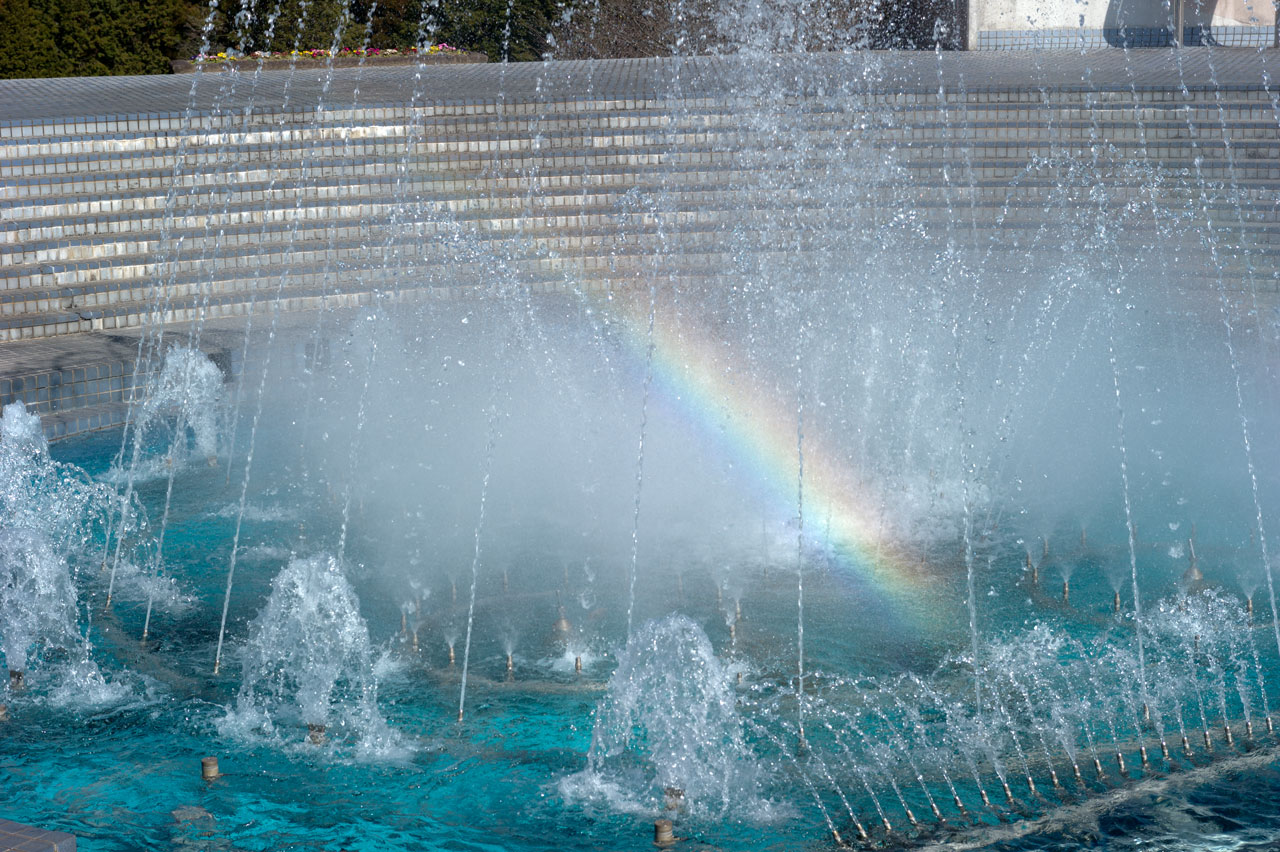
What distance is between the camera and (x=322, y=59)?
15445 mm

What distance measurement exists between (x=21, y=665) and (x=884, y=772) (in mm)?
3610

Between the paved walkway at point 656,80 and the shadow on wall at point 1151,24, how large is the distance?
1.17 ft

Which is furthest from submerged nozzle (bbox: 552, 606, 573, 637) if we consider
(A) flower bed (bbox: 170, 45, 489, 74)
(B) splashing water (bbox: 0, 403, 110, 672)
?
(A) flower bed (bbox: 170, 45, 489, 74)

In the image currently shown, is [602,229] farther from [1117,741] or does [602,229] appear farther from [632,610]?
[1117,741]

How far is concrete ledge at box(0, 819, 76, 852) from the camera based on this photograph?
364 cm

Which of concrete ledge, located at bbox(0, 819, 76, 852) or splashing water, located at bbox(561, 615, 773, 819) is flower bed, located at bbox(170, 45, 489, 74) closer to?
splashing water, located at bbox(561, 615, 773, 819)

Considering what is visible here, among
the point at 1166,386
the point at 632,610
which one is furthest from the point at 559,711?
the point at 1166,386

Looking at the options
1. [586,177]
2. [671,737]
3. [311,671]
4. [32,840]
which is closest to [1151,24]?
[586,177]

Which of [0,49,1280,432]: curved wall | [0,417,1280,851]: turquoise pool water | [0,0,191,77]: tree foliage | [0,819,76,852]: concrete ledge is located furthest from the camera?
[0,0,191,77]: tree foliage

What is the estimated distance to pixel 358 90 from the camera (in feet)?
45.4

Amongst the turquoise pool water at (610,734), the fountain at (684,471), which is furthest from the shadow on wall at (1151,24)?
the turquoise pool water at (610,734)

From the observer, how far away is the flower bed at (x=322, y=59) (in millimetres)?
15148

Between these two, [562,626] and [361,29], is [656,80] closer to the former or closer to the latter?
[361,29]

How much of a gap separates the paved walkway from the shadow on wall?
1.17ft
